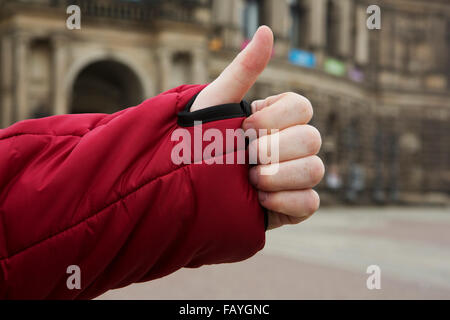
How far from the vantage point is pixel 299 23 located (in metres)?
26.5

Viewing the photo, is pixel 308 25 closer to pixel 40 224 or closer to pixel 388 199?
pixel 388 199

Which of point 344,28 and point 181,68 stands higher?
point 344,28

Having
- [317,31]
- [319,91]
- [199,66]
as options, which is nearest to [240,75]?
[199,66]

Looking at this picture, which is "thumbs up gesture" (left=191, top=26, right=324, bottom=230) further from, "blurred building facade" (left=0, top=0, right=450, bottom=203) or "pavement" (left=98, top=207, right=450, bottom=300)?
"blurred building facade" (left=0, top=0, right=450, bottom=203)

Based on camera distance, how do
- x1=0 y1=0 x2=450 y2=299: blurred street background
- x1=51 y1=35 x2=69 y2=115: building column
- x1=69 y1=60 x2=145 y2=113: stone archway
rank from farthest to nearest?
x1=69 y1=60 x2=145 y2=113: stone archway < x1=51 y1=35 x2=69 y2=115: building column < x1=0 y1=0 x2=450 y2=299: blurred street background

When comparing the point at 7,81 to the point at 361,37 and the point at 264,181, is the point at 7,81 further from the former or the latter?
the point at 361,37

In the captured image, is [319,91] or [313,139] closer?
[313,139]

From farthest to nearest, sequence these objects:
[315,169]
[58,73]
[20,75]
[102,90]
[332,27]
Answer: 1. [332,27]
2. [102,90]
3. [58,73]
4. [20,75]
5. [315,169]

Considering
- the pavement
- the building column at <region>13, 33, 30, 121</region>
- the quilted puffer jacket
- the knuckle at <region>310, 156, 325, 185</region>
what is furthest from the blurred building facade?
the knuckle at <region>310, 156, 325, 185</region>

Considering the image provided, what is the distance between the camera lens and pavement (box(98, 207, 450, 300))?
6148 millimetres

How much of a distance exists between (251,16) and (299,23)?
3249mm

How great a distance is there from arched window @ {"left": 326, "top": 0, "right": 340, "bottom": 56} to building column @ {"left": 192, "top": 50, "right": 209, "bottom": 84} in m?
11.1

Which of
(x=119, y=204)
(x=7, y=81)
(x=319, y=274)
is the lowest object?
(x=319, y=274)

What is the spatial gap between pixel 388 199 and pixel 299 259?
22.6 m
